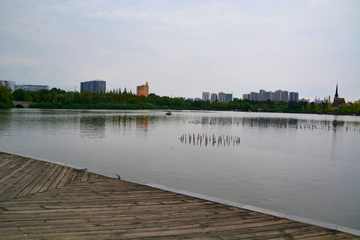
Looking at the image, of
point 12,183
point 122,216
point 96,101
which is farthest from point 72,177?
point 96,101

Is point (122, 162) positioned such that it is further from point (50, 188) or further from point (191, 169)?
point (50, 188)

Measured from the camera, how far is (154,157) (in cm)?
1736

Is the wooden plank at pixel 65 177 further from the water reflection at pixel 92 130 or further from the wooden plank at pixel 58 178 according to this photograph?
the water reflection at pixel 92 130

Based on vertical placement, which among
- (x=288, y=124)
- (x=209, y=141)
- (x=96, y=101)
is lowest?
(x=209, y=141)

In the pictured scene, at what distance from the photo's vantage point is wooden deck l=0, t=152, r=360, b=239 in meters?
4.78

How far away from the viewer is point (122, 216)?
218 inches

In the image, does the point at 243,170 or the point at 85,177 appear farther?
the point at 243,170

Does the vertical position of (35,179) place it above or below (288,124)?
above

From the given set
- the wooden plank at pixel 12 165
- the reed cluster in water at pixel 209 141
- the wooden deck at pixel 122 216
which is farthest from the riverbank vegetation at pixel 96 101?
the wooden deck at pixel 122 216

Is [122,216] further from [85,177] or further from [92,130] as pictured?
[92,130]

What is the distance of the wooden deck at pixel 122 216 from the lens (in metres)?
4.78

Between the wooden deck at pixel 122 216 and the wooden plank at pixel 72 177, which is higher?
the wooden deck at pixel 122 216

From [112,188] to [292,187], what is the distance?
27.2ft

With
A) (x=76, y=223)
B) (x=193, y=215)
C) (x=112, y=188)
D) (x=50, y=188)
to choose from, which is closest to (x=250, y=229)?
(x=193, y=215)
